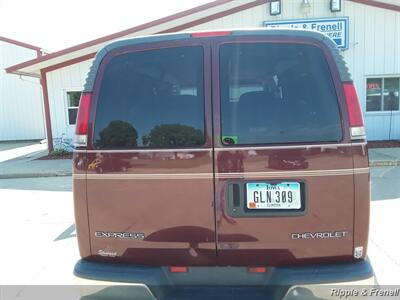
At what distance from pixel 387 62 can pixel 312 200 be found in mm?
11556

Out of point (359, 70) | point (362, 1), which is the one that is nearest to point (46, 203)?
point (359, 70)

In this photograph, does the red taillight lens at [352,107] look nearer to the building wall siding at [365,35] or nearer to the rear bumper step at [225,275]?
the rear bumper step at [225,275]

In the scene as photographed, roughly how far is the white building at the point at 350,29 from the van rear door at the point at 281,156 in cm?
980

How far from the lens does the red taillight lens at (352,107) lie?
2.17 meters

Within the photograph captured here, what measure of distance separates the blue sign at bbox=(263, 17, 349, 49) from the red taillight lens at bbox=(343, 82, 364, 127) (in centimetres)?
992

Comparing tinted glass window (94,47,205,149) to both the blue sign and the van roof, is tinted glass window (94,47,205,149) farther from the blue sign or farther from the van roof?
the blue sign

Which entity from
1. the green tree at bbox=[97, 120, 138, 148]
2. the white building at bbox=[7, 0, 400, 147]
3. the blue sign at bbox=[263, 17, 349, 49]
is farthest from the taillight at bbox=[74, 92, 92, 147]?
the blue sign at bbox=[263, 17, 349, 49]

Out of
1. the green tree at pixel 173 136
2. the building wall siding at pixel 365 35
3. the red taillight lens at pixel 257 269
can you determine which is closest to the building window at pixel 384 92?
the building wall siding at pixel 365 35

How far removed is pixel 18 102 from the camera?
19.8 meters

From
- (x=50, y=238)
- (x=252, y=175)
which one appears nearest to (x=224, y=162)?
(x=252, y=175)

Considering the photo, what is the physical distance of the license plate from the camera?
2.19 m

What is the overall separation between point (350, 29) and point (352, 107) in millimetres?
10952

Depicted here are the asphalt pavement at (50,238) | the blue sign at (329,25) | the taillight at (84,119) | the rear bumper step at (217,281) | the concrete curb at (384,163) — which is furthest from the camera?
the blue sign at (329,25)

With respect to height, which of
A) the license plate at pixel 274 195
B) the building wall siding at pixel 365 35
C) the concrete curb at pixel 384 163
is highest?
the building wall siding at pixel 365 35
